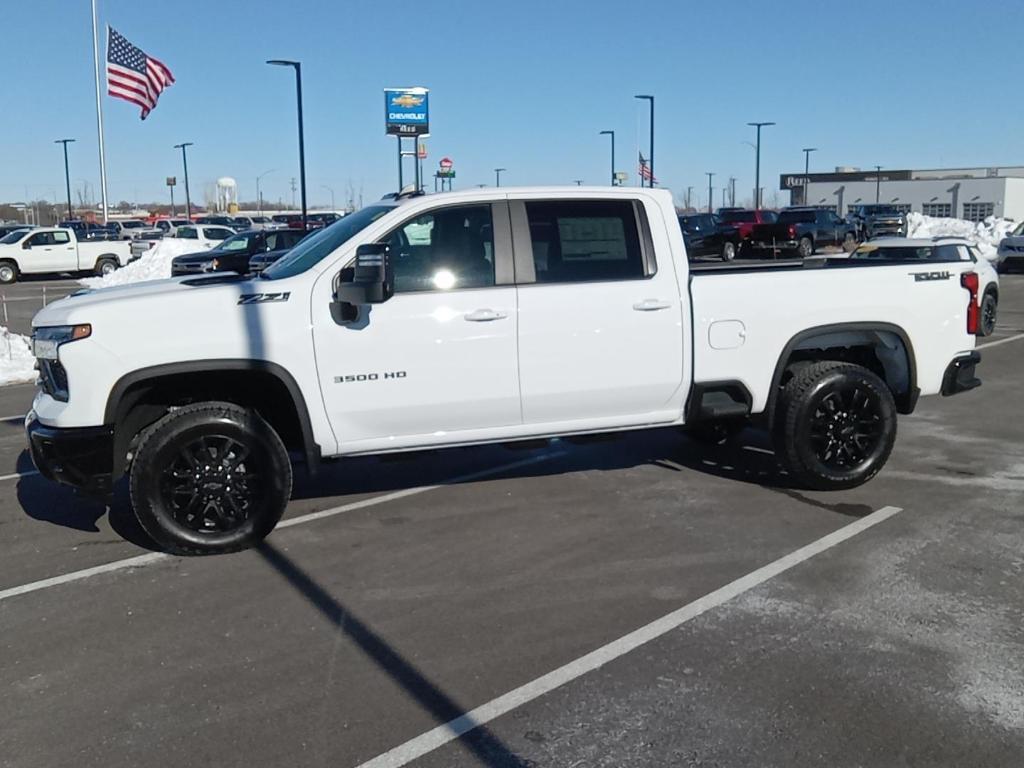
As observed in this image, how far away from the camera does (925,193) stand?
276 ft

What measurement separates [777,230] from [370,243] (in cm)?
2961

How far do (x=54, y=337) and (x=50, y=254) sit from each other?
96.6ft

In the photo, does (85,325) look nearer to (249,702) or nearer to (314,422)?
(314,422)

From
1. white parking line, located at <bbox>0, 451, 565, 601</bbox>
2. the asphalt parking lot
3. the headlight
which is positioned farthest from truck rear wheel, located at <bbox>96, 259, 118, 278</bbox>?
the headlight

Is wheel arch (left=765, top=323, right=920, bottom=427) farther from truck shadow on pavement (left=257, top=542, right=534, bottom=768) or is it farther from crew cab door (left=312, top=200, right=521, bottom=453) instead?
truck shadow on pavement (left=257, top=542, right=534, bottom=768)

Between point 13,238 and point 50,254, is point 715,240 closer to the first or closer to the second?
point 50,254

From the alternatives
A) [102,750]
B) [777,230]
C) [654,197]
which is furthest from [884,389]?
[777,230]

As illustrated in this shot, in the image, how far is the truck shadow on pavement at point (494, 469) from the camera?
628 cm

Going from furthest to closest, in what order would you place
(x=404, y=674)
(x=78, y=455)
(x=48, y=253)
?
1. (x=48, y=253)
2. (x=78, y=455)
3. (x=404, y=674)

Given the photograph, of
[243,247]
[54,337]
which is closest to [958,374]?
[54,337]

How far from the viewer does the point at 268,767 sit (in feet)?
11.0

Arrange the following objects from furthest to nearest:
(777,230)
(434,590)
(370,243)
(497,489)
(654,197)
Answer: (777,230)
(497,489)
(654,197)
(370,243)
(434,590)

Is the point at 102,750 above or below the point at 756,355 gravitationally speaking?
below

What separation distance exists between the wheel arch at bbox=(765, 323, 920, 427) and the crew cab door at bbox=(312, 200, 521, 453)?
1.86 m
